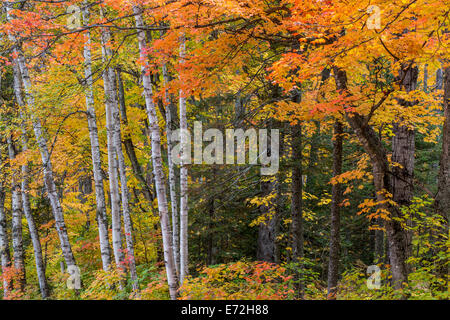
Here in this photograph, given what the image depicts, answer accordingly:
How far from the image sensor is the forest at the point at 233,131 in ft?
17.6

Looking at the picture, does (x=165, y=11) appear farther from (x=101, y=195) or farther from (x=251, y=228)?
(x=251, y=228)

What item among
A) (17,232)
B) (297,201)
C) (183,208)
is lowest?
(17,232)

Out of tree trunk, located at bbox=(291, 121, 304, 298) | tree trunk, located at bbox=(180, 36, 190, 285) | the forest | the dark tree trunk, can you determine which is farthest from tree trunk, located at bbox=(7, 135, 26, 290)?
tree trunk, located at bbox=(291, 121, 304, 298)

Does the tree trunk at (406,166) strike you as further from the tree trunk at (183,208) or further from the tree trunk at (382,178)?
the tree trunk at (183,208)

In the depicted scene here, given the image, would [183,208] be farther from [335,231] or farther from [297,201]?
[335,231]

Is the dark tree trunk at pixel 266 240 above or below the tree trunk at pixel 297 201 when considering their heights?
below

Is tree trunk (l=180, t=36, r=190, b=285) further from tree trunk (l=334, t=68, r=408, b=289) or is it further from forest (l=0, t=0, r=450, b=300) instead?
tree trunk (l=334, t=68, r=408, b=289)

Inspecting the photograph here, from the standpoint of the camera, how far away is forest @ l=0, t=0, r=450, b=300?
5.36 m

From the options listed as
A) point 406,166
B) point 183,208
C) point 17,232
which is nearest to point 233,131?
point 183,208

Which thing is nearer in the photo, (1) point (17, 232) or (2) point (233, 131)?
(2) point (233, 131)

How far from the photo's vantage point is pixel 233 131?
8.27 m

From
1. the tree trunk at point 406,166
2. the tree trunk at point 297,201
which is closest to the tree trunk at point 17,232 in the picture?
the tree trunk at point 297,201
